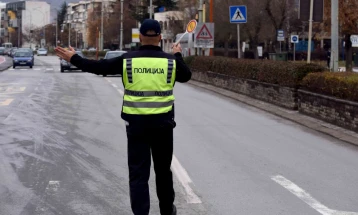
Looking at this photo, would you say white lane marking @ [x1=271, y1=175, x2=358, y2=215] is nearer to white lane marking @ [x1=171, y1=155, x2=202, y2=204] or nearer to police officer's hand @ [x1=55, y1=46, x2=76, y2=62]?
white lane marking @ [x1=171, y1=155, x2=202, y2=204]

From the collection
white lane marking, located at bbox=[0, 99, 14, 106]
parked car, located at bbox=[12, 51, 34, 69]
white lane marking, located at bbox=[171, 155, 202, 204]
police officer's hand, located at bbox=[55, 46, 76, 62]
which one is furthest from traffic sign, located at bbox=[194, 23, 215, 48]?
police officer's hand, located at bbox=[55, 46, 76, 62]

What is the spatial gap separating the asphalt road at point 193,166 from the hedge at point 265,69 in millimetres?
1486

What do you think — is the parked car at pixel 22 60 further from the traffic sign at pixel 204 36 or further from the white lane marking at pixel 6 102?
the white lane marking at pixel 6 102

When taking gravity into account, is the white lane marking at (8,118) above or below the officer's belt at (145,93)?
below

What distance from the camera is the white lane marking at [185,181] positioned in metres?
7.70

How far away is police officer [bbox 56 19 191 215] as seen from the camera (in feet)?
19.4

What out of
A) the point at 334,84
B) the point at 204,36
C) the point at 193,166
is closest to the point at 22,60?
the point at 204,36

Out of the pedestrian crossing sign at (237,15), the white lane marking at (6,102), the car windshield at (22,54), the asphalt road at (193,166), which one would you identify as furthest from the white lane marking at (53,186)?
the car windshield at (22,54)

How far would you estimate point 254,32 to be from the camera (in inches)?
2397

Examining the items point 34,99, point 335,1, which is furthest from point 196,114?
point 34,99

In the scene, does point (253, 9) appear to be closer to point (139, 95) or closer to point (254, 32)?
point (254, 32)

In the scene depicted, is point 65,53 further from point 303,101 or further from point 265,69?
point 265,69

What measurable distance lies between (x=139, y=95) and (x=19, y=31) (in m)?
184

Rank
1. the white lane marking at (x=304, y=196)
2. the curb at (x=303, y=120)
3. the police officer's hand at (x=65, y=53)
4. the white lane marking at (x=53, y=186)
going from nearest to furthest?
the police officer's hand at (x=65, y=53) → the white lane marking at (x=304, y=196) → the white lane marking at (x=53, y=186) → the curb at (x=303, y=120)
